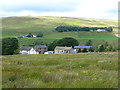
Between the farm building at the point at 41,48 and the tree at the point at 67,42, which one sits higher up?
the tree at the point at 67,42

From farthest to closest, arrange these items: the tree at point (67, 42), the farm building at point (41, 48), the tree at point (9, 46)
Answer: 1. the tree at point (67, 42)
2. the farm building at point (41, 48)
3. the tree at point (9, 46)

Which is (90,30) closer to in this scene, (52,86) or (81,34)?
(81,34)

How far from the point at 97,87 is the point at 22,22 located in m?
194

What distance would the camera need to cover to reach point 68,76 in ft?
22.5

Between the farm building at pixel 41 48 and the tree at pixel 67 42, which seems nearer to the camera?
the farm building at pixel 41 48

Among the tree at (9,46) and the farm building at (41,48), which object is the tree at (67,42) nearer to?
the farm building at (41,48)

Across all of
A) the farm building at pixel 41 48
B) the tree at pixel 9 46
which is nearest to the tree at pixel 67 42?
the farm building at pixel 41 48

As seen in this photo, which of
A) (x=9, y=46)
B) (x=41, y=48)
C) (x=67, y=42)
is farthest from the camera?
(x=67, y=42)

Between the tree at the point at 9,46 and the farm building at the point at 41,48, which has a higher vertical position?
the tree at the point at 9,46

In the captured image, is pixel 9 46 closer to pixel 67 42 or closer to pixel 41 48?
pixel 41 48

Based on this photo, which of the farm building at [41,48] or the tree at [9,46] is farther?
the farm building at [41,48]

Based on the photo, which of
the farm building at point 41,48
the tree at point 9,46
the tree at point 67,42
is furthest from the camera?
the tree at point 67,42

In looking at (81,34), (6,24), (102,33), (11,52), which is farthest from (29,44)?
(6,24)

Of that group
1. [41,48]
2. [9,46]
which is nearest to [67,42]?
[41,48]
